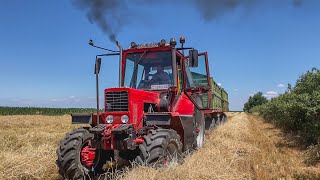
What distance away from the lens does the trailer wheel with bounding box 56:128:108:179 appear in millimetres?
6781

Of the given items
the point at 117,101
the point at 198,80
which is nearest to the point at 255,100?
the point at 198,80

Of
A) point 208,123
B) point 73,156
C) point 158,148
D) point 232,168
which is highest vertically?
point 208,123

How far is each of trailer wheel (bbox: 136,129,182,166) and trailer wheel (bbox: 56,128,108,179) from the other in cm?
119

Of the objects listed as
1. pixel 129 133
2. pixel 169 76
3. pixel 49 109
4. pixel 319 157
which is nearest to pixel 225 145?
pixel 319 157

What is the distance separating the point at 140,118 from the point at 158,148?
1.30 m

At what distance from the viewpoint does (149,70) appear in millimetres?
8852

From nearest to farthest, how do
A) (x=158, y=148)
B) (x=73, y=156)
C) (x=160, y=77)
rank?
(x=158, y=148), (x=73, y=156), (x=160, y=77)

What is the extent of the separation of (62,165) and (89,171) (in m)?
0.65

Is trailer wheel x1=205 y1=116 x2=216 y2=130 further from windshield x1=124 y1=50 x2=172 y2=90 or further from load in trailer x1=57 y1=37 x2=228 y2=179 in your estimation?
windshield x1=124 y1=50 x2=172 y2=90

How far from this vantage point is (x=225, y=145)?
34.4 ft

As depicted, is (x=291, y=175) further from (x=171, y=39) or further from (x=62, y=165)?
(x=62, y=165)

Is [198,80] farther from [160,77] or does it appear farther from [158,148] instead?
[158,148]

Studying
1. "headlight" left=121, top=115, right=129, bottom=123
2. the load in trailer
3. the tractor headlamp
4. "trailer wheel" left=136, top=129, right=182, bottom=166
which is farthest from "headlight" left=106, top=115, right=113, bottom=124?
the tractor headlamp

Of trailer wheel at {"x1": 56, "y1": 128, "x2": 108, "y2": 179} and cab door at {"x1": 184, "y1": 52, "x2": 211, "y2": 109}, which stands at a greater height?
cab door at {"x1": 184, "y1": 52, "x2": 211, "y2": 109}
